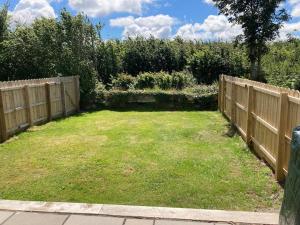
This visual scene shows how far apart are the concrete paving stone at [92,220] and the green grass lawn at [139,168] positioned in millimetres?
661

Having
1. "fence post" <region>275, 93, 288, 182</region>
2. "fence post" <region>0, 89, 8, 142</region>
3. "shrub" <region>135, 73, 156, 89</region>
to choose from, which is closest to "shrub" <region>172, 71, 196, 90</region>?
"shrub" <region>135, 73, 156, 89</region>

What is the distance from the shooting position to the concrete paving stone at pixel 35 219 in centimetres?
353

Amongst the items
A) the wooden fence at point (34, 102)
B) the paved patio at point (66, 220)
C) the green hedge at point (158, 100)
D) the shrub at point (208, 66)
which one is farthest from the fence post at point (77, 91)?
the paved patio at point (66, 220)

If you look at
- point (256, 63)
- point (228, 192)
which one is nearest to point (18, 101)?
point (228, 192)

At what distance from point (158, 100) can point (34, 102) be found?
5.54 metres

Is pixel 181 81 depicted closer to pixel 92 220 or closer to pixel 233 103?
pixel 233 103

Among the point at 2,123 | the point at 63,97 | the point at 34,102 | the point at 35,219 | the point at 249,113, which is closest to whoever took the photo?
the point at 35,219

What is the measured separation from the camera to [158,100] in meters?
14.0

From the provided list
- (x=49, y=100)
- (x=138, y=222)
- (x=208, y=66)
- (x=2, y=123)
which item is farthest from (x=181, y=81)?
(x=138, y=222)

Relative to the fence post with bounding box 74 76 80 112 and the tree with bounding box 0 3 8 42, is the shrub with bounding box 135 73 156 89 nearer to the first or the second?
the fence post with bounding box 74 76 80 112

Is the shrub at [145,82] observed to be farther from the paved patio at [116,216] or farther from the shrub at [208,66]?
the paved patio at [116,216]

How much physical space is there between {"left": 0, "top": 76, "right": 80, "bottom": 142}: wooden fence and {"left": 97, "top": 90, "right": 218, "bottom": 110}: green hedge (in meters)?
1.41

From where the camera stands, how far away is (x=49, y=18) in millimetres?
14281

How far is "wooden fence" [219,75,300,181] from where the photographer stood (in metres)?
4.72
